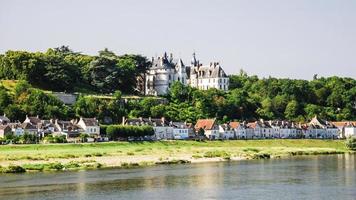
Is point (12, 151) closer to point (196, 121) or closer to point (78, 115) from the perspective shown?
point (78, 115)

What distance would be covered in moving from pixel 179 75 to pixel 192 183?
80.0 meters

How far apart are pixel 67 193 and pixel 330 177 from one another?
21.0 metres

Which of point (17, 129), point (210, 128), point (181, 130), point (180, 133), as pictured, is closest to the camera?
point (17, 129)

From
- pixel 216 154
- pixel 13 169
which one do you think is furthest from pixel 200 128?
pixel 13 169

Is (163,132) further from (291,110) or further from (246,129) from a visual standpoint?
(291,110)

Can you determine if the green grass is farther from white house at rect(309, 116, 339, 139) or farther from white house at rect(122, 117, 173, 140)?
white house at rect(309, 116, 339, 139)

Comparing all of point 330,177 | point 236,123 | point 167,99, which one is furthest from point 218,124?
point 330,177

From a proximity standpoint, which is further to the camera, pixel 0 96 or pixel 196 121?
pixel 196 121

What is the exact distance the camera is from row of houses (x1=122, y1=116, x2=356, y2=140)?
309 feet

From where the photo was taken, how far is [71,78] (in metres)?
107

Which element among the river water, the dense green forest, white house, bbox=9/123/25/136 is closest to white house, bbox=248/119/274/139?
the dense green forest

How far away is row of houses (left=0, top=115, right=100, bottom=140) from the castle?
1303 inches

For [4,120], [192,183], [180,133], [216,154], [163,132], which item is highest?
[4,120]

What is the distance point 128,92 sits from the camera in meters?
116
